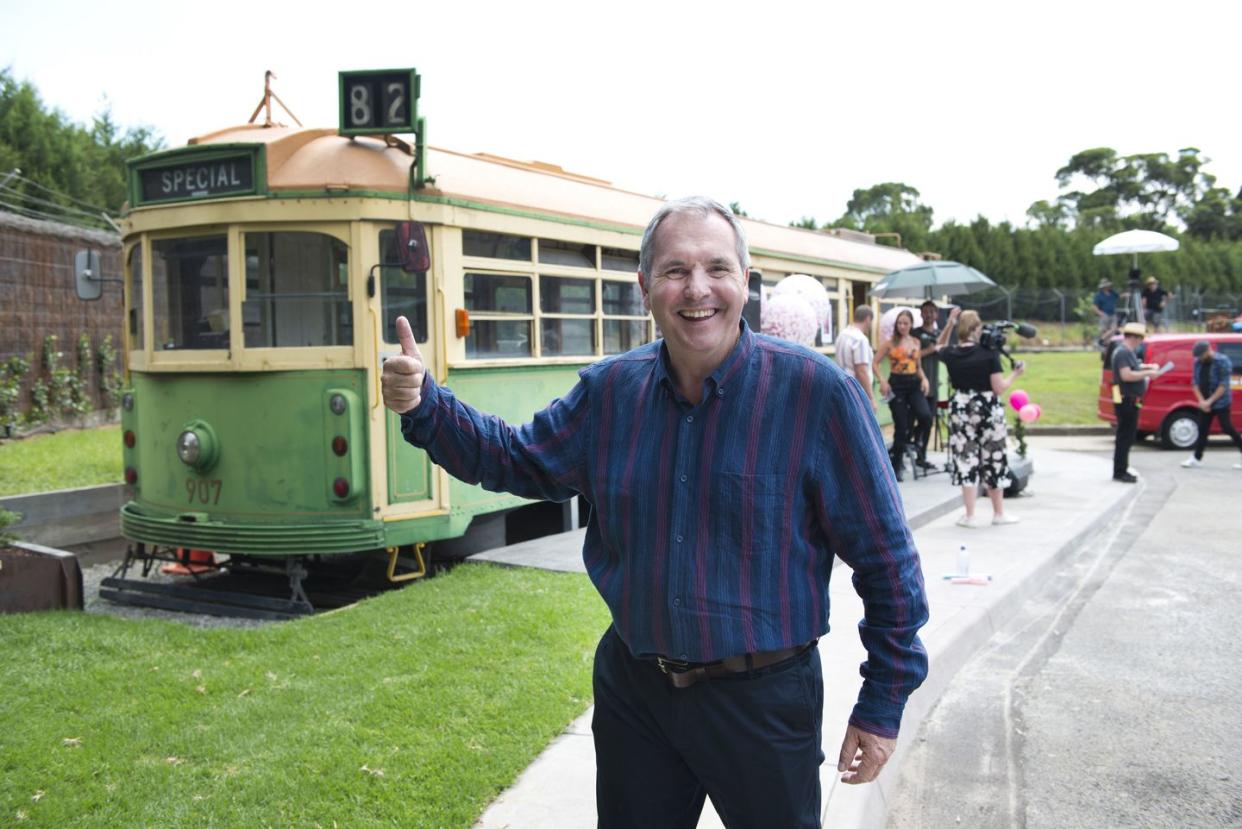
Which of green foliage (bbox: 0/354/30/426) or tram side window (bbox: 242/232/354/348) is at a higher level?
tram side window (bbox: 242/232/354/348)

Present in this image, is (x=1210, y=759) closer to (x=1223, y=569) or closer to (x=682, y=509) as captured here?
(x=682, y=509)

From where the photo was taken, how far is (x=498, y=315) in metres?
8.20

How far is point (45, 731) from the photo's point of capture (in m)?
4.62

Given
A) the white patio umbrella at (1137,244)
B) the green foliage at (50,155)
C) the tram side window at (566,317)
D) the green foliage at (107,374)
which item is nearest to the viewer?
the tram side window at (566,317)

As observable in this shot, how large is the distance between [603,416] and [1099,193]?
8487 centimetres

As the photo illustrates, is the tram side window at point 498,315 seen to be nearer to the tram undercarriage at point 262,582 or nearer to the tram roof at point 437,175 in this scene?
the tram roof at point 437,175

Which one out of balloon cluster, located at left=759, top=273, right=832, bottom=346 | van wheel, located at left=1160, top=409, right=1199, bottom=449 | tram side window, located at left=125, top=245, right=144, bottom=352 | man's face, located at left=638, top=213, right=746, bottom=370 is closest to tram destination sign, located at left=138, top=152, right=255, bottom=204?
tram side window, located at left=125, top=245, right=144, bottom=352

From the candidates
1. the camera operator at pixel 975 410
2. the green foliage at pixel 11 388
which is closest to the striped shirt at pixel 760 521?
the camera operator at pixel 975 410

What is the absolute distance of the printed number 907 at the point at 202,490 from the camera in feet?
24.7

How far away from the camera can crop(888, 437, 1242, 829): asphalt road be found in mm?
4359

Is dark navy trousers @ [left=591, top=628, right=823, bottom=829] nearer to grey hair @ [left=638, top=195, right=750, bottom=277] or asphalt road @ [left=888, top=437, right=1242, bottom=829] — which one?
grey hair @ [left=638, top=195, right=750, bottom=277]

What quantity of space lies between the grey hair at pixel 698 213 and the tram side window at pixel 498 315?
5608 millimetres

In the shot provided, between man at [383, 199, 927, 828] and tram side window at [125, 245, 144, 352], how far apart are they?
20.9ft

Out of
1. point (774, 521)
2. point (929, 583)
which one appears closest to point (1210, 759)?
point (929, 583)
